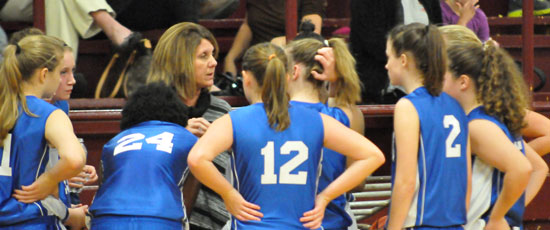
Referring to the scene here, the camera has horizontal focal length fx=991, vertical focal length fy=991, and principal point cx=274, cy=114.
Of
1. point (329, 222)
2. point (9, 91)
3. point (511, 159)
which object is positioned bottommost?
point (329, 222)

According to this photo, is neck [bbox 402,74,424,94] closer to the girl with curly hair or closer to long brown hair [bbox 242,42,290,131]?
the girl with curly hair

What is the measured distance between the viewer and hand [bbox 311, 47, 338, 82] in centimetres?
433

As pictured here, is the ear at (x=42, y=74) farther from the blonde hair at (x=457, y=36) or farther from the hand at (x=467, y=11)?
the hand at (x=467, y=11)

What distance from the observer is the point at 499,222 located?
169 inches

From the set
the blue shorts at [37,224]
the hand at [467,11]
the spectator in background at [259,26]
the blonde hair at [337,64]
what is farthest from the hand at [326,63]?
the hand at [467,11]

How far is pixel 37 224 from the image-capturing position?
4141mm

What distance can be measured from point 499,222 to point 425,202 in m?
0.40

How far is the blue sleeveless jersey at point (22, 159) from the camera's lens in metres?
4.09

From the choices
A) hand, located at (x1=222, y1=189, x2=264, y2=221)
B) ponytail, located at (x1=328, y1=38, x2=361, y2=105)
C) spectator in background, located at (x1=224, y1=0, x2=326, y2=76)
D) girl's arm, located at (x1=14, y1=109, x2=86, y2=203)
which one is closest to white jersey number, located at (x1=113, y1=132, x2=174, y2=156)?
girl's arm, located at (x1=14, y1=109, x2=86, y2=203)

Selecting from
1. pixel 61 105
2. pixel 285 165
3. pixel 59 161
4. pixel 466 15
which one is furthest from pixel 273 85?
pixel 466 15

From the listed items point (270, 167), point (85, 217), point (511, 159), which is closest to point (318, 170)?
point (270, 167)

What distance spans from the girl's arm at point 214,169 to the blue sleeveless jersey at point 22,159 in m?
0.69

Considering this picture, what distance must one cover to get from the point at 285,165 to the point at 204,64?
102 cm

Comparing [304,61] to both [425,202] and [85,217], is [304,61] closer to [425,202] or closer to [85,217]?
[425,202]
